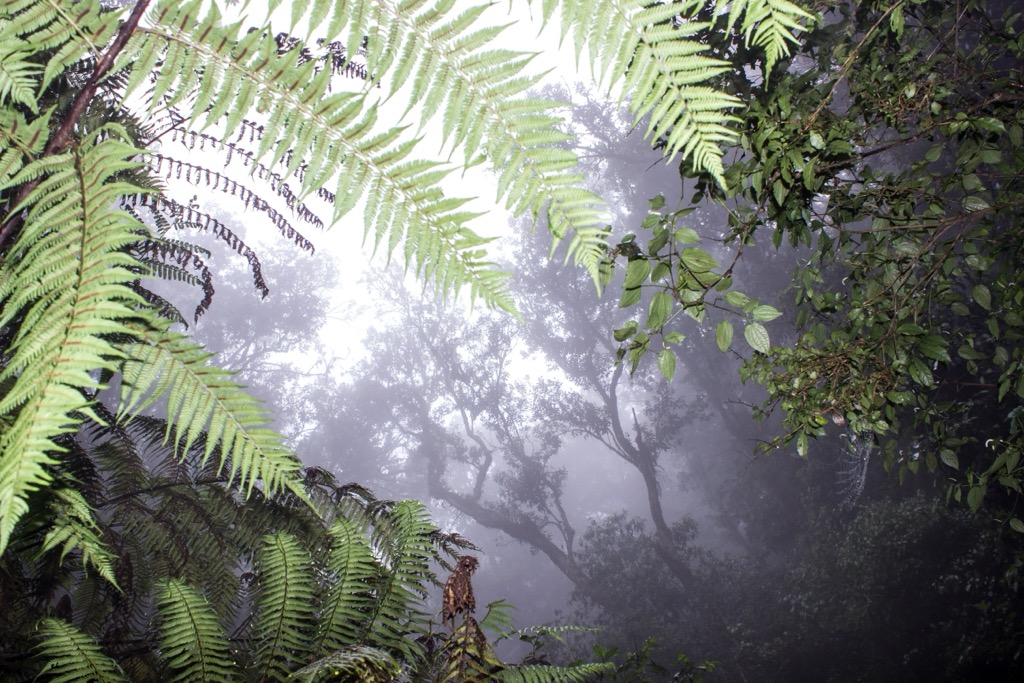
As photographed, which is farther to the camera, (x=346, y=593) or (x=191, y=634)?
(x=346, y=593)

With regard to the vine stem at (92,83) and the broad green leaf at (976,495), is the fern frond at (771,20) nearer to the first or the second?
the vine stem at (92,83)

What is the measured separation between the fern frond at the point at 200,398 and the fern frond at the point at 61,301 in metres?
0.07

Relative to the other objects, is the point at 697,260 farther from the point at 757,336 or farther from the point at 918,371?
the point at 918,371

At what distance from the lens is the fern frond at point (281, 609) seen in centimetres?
148

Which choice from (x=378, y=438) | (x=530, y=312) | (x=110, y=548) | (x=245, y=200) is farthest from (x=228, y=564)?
(x=378, y=438)

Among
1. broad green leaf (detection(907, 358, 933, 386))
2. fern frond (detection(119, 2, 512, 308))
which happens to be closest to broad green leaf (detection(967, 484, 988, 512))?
broad green leaf (detection(907, 358, 933, 386))

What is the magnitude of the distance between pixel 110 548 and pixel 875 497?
1432cm

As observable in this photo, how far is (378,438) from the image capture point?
23.9m

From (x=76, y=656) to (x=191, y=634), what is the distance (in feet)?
0.78

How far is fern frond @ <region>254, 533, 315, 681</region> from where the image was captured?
1.48m

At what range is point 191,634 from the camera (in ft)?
4.56

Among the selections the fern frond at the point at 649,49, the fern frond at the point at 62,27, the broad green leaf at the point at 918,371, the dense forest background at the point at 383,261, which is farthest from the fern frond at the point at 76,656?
the broad green leaf at the point at 918,371

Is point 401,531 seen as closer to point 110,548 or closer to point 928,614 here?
point 110,548

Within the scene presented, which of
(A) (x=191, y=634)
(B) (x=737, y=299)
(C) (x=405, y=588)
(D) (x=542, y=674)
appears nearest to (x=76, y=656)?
(A) (x=191, y=634)
